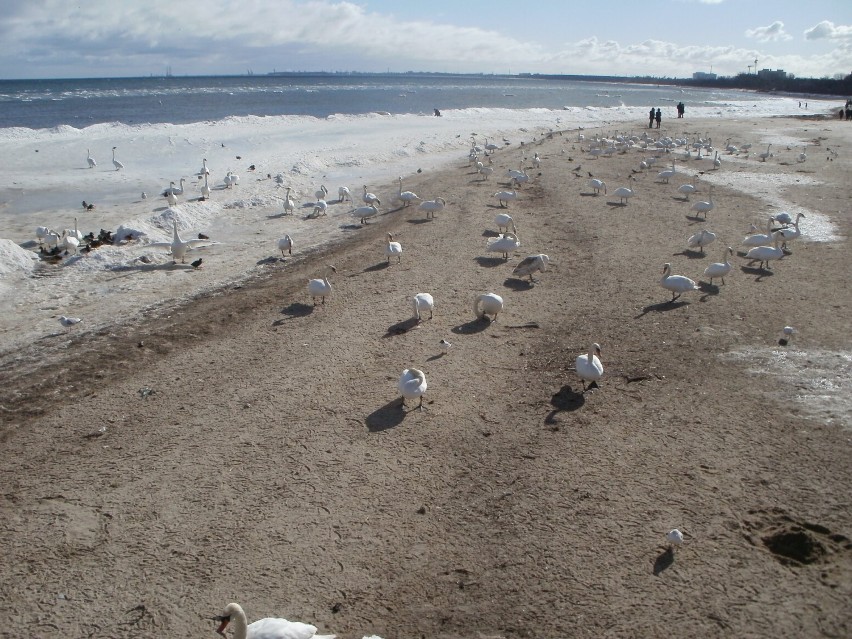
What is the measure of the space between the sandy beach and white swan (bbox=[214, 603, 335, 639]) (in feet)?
1.35

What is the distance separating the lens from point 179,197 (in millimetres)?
22641

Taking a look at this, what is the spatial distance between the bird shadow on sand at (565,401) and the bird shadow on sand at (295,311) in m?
5.42

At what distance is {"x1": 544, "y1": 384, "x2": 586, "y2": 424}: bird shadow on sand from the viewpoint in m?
8.45

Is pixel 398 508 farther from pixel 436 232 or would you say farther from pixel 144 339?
pixel 436 232

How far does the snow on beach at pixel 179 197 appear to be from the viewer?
14078 millimetres

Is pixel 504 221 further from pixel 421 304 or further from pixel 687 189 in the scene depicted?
pixel 687 189

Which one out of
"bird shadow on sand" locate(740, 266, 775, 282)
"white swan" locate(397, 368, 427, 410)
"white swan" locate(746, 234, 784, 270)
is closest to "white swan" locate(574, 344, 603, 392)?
"white swan" locate(397, 368, 427, 410)

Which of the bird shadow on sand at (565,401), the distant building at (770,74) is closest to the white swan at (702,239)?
the bird shadow on sand at (565,401)

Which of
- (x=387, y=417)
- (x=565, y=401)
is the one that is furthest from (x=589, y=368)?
(x=387, y=417)

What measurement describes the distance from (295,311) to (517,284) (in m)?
4.53

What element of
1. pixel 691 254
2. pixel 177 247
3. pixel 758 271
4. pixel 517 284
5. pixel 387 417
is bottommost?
pixel 387 417

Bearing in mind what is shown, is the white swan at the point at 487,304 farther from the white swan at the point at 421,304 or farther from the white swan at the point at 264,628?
the white swan at the point at 264,628

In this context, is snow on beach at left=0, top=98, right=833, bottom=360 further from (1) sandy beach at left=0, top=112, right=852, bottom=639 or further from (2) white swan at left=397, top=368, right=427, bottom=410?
(2) white swan at left=397, top=368, right=427, bottom=410

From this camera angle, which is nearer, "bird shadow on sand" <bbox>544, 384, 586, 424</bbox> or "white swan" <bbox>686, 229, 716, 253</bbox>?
"bird shadow on sand" <bbox>544, 384, 586, 424</bbox>
